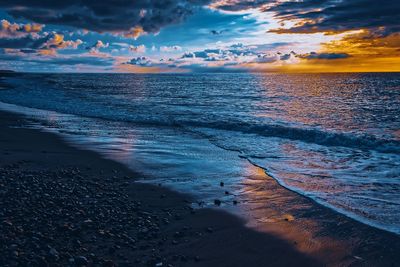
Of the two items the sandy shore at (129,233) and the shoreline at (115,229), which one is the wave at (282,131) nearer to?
the sandy shore at (129,233)

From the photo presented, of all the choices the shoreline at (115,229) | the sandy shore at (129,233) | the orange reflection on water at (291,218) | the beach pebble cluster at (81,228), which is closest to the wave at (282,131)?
the orange reflection on water at (291,218)

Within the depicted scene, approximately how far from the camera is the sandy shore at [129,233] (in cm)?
541

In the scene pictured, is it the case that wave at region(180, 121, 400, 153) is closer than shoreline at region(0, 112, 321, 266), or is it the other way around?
shoreline at region(0, 112, 321, 266)

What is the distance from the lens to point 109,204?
25.0 feet

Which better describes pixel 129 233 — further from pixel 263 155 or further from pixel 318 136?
pixel 318 136

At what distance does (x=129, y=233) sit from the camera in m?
6.20

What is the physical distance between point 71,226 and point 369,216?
571 cm

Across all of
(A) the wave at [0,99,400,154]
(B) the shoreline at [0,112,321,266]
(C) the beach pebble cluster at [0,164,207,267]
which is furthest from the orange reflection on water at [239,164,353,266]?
(A) the wave at [0,99,400,154]

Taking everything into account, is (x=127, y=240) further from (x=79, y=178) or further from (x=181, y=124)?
(x=181, y=124)

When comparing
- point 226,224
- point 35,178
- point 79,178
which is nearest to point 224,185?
point 226,224

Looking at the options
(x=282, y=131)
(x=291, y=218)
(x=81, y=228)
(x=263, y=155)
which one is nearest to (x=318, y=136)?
(x=282, y=131)

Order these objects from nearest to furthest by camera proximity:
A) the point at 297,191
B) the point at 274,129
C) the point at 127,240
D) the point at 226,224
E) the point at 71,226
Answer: the point at 127,240
the point at 71,226
the point at 226,224
the point at 297,191
the point at 274,129

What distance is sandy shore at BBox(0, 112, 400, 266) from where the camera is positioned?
5410mm

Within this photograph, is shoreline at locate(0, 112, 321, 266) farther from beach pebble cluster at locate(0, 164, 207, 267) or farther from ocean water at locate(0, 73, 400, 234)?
ocean water at locate(0, 73, 400, 234)
